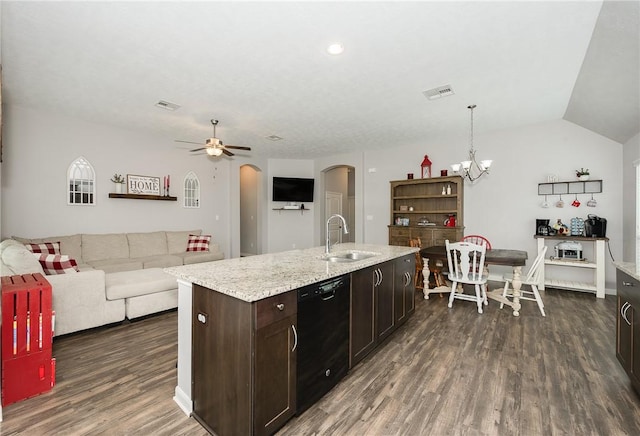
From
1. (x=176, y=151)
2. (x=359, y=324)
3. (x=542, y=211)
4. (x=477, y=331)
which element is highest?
(x=176, y=151)

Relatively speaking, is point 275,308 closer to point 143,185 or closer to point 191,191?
point 143,185

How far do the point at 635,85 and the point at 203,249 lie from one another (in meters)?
6.44

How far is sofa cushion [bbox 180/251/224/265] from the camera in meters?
4.98

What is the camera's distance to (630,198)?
13.6 ft

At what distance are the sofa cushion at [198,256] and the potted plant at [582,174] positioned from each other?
20.6ft

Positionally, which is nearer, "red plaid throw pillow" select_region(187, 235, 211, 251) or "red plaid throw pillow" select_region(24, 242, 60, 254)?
"red plaid throw pillow" select_region(24, 242, 60, 254)

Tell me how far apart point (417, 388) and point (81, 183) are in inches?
222

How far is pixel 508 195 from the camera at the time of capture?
17.6 feet

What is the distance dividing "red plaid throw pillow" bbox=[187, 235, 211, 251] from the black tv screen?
248cm

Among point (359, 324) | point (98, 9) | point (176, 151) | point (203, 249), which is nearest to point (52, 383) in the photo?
point (359, 324)

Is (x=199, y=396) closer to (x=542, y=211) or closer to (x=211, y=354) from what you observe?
(x=211, y=354)

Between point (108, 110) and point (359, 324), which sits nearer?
point (359, 324)

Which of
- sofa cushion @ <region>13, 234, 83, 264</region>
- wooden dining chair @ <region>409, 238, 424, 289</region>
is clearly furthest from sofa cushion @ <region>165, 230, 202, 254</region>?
wooden dining chair @ <region>409, 238, 424, 289</region>

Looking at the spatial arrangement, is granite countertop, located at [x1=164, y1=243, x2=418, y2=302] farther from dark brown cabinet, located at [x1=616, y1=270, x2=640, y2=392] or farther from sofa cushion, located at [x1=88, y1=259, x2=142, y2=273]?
sofa cushion, located at [x1=88, y1=259, x2=142, y2=273]
